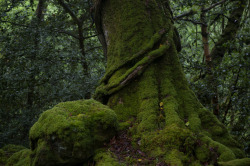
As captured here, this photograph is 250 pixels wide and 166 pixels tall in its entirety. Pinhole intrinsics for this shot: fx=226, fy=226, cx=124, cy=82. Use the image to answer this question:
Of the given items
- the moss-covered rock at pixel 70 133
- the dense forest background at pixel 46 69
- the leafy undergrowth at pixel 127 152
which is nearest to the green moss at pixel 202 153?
the leafy undergrowth at pixel 127 152

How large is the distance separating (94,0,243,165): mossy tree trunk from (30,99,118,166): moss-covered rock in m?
0.51

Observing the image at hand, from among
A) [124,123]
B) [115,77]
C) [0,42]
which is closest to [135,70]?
[115,77]

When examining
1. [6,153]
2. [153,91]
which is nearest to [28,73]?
[6,153]

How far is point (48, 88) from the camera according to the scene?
26.3 ft

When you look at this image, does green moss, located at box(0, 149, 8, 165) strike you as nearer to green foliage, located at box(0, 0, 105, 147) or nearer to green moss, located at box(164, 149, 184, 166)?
green foliage, located at box(0, 0, 105, 147)

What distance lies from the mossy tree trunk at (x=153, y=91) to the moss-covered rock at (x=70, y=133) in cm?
51

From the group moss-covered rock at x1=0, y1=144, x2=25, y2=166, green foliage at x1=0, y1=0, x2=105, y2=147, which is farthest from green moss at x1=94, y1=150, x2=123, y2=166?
green foliage at x1=0, y1=0, x2=105, y2=147

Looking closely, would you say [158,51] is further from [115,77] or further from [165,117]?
[165,117]

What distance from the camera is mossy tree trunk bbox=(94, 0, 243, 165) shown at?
283 cm

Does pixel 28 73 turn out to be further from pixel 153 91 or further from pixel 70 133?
pixel 70 133

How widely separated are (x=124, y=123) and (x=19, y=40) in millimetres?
5482

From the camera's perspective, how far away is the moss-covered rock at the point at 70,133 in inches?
106

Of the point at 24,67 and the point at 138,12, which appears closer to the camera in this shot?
the point at 138,12

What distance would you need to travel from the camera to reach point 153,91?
12.1 ft
